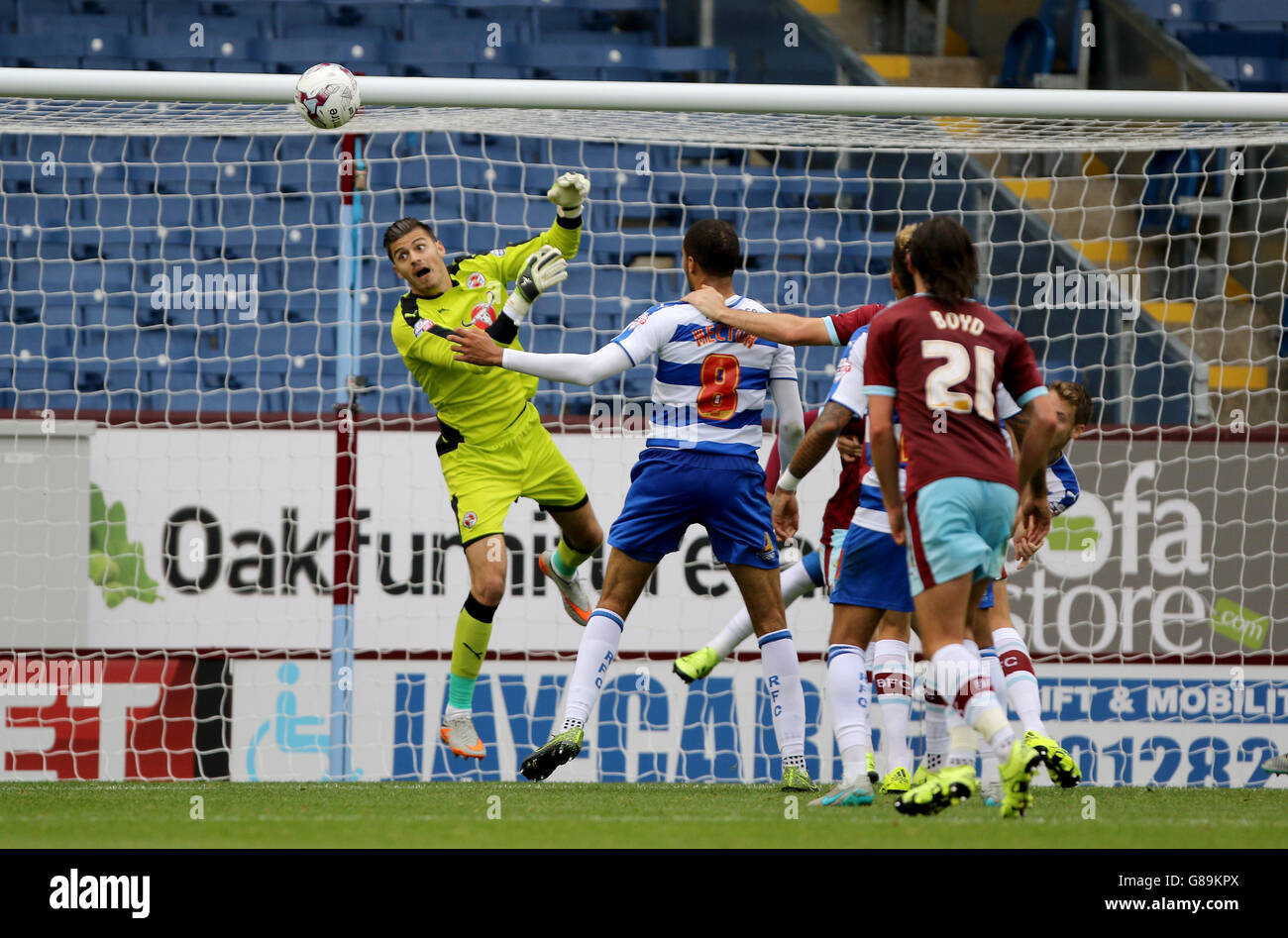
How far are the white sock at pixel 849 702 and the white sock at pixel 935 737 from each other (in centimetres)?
32

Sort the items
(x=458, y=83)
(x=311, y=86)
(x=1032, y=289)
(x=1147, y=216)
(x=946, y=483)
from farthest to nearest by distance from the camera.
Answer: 1. (x=1147, y=216)
2. (x=1032, y=289)
3. (x=458, y=83)
4. (x=311, y=86)
5. (x=946, y=483)

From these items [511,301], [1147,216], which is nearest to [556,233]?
[511,301]

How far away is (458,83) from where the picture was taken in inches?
251

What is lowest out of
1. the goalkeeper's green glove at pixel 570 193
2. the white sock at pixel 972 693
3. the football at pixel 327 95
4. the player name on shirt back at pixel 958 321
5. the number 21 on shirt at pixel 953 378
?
the white sock at pixel 972 693

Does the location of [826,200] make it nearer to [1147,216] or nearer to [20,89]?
[1147,216]

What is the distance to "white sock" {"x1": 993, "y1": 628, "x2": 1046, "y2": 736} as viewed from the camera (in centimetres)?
519

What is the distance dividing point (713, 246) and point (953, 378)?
4.42 ft

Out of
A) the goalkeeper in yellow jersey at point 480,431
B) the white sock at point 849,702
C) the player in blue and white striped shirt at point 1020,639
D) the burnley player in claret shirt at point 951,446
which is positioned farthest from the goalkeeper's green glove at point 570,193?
the white sock at point 849,702

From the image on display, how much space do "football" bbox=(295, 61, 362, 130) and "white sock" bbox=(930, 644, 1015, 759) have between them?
11.1ft

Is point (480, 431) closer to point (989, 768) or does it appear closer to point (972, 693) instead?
point (989, 768)

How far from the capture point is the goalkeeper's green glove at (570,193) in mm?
5832

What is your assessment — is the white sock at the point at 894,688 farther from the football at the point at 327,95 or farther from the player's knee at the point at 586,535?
the football at the point at 327,95

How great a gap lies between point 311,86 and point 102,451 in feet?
8.96

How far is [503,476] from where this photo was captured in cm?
619
